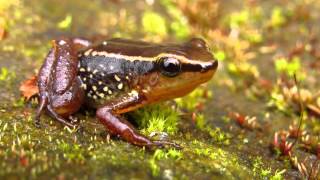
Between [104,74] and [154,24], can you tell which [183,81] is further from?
[154,24]

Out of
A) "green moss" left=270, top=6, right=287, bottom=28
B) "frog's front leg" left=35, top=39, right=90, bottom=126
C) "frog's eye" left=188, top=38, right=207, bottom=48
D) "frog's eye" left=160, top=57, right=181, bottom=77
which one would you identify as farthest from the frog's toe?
"green moss" left=270, top=6, right=287, bottom=28

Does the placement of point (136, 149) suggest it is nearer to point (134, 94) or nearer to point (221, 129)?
point (134, 94)

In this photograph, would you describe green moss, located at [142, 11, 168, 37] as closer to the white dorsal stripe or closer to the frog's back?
the frog's back

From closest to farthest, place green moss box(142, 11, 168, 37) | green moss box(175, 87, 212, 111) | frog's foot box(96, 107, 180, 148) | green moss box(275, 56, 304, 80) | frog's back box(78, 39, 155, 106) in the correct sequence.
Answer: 1. frog's foot box(96, 107, 180, 148)
2. frog's back box(78, 39, 155, 106)
3. green moss box(175, 87, 212, 111)
4. green moss box(275, 56, 304, 80)
5. green moss box(142, 11, 168, 37)

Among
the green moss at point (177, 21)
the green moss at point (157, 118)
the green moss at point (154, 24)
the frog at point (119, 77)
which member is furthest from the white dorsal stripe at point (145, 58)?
the green moss at point (177, 21)

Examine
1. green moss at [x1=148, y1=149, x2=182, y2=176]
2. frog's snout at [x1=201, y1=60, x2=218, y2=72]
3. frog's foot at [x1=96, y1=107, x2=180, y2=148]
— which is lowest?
green moss at [x1=148, y1=149, x2=182, y2=176]

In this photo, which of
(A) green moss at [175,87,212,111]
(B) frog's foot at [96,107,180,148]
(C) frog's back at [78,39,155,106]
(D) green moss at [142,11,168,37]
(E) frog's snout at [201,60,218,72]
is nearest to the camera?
(B) frog's foot at [96,107,180,148]

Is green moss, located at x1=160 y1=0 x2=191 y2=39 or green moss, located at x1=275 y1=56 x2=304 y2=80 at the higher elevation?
green moss, located at x1=160 y1=0 x2=191 y2=39

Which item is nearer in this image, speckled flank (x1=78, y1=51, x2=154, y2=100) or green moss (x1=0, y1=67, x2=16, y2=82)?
speckled flank (x1=78, y1=51, x2=154, y2=100)
